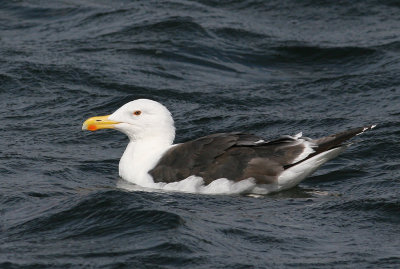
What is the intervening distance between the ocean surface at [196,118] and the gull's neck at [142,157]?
0.17 metres

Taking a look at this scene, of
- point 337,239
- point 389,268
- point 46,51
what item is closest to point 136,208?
point 337,239

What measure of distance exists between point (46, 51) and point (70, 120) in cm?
347

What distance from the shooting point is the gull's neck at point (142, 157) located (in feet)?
36.1

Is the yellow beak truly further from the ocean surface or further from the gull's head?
the ocean surface

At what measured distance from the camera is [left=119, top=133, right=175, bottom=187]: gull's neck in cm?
1099

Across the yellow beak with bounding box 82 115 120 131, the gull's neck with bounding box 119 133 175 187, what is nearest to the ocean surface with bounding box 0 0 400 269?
the gull's neck with bounding box 119 133 175 187

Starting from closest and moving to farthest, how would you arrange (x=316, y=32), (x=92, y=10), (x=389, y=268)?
1. (x=389, y=268)
2. (x=316, y=32)
3. (x=92, y=10)

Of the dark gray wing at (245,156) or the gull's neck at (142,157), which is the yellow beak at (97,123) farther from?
the dark gray wing at (245,156)

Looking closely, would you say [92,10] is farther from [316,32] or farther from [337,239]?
[337,239]

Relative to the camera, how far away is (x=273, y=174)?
34.0ft

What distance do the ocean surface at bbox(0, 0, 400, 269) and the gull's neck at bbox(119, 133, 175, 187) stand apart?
17 centimetres

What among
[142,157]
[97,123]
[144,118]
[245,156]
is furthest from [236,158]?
[97,123]

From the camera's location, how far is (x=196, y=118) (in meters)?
13.9

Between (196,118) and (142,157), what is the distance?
276cm
